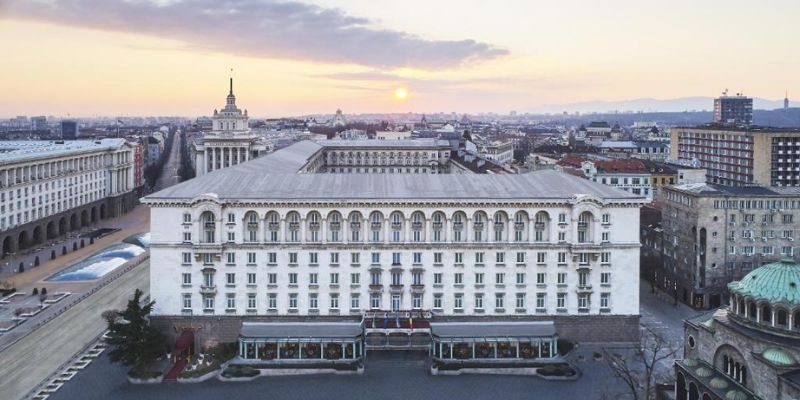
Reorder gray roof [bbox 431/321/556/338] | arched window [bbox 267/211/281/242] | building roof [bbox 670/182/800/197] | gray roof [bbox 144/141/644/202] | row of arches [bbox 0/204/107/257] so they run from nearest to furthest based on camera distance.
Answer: gray roof [bbox 431/321/556/338] → arched window [bbox 267/211/281/242] → gray roof [bbox 144/141/644/202] → building roof [bbox 670/182/800/197] → row of arches [bbox 0/204/107/257]

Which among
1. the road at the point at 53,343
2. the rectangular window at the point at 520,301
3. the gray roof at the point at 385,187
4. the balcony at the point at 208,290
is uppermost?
the gray roof at the point at 385,187

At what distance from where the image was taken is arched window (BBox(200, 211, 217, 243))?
221 feet

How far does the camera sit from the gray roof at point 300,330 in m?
64.1

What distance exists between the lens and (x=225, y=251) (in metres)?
67.4

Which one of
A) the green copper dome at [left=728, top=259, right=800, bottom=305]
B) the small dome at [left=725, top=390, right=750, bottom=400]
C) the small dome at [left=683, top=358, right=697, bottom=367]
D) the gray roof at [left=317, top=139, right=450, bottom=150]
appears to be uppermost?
the gray roof at [left=317, top=139, right=450, bottom=150]

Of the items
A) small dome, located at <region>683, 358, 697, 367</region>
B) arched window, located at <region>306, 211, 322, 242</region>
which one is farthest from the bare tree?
arched window, located at <region>306, 211, 322, 242</region>

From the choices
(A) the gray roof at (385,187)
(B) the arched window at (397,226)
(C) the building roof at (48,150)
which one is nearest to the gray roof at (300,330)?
(B) the arched window at (397,226)

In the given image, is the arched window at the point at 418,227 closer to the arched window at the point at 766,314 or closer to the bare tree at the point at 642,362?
the bare tree at the point at 642,362

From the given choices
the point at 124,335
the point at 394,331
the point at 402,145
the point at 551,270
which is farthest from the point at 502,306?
the point at 402,145

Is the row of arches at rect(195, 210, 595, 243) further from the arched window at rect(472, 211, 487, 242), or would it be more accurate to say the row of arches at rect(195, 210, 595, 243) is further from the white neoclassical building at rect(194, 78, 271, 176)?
the white neoclassical building at rect(194, 78, 271, 176)

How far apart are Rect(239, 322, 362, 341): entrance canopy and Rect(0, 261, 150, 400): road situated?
1582 centimetres

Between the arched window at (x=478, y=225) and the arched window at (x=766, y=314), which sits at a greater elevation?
the arched window at (x=478, y=225)

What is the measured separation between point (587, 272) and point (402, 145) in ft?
352

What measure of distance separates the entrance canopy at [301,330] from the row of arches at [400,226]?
7.45 m
